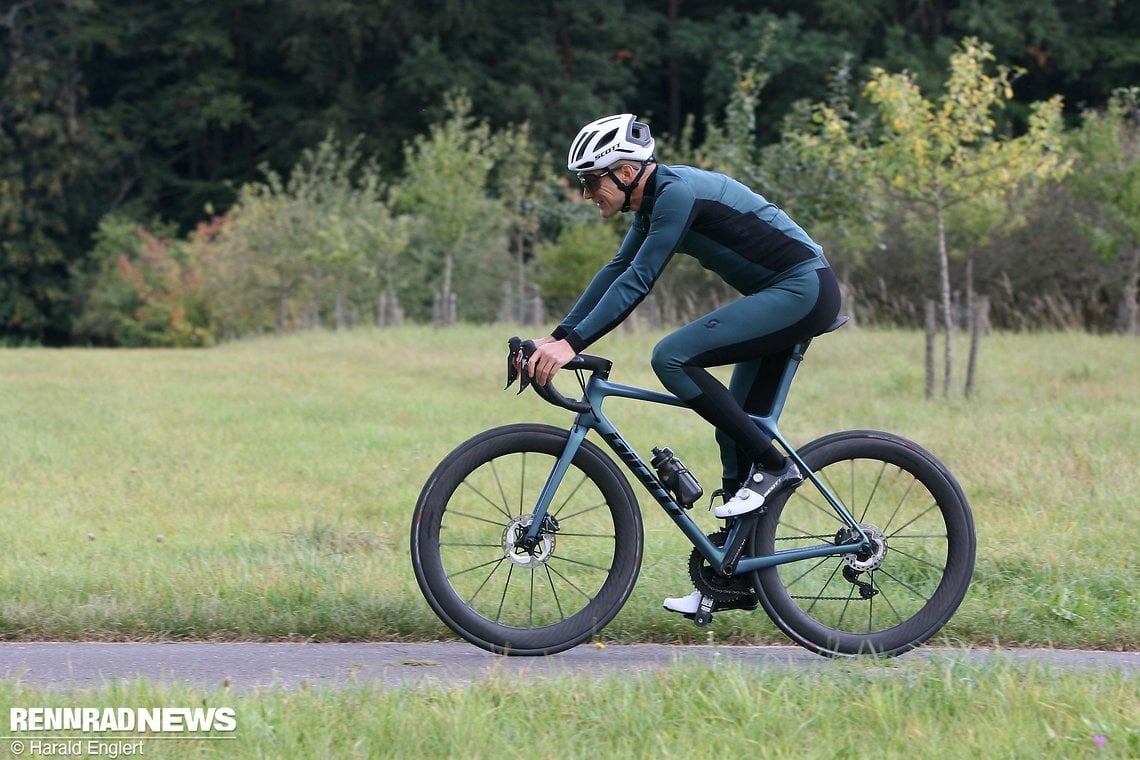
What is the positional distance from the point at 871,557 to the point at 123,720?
2782 mm

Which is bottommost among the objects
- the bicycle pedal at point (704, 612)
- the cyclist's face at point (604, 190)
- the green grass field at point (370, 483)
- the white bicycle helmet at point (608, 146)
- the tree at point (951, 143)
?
the green grass field at point (370, 483)

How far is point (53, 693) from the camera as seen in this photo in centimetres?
452

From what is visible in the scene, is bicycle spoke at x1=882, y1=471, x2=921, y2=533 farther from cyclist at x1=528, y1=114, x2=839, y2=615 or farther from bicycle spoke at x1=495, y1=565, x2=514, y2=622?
bicycle spoke at x1=495, y1=565, x2=514, y2=622

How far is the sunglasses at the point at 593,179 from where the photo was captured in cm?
518

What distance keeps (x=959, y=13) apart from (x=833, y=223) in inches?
1002

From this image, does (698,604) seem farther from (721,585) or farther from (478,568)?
(478,568)

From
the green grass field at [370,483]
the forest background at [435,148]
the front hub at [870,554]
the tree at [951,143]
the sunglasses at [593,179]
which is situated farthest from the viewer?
the forest background at [435,148]

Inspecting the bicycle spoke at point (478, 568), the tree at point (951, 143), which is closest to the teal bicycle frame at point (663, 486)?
the bicycle spoke at point (478, 568)

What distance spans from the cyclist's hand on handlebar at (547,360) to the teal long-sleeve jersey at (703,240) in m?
0.04

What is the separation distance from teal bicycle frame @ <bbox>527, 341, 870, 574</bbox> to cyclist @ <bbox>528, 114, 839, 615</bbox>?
0.09m

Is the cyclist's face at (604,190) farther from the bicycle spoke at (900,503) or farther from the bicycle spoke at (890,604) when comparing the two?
the bicycle spoke at (890,604)

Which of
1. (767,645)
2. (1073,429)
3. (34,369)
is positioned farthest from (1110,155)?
(767,645)

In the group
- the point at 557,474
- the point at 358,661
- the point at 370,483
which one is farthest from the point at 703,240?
the point at 370,483

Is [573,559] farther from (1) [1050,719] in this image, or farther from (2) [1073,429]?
(2) [1073,429]
